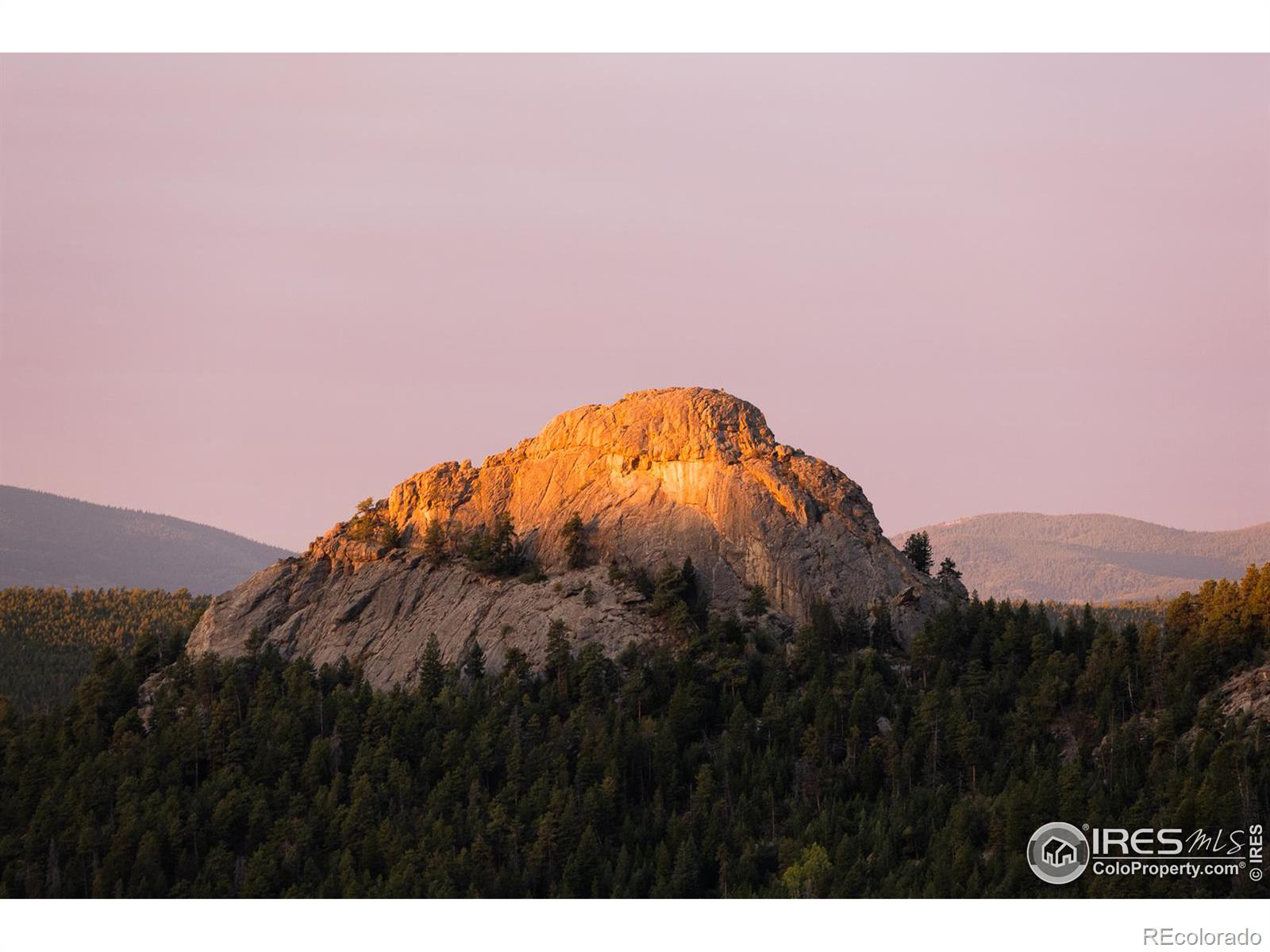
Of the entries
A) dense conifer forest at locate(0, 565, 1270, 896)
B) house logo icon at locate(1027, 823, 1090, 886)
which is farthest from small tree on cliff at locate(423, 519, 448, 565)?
house logo icon at locate(1027, 823, 1090, 886)

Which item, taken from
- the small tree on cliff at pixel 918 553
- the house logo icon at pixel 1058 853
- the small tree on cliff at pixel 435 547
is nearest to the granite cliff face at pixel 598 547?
the small tree on cliff at pixel 435 547

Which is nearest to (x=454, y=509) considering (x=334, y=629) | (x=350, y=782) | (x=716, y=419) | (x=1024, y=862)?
(x=334, y=629)

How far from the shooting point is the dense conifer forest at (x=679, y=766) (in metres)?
129

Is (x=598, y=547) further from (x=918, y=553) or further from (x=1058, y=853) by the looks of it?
(x=1058, y=853)

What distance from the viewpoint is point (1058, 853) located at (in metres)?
123

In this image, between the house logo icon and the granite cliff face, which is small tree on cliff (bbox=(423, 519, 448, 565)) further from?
the house logo icon

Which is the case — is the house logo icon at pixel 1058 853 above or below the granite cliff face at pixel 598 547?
below

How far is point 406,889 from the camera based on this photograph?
128 m

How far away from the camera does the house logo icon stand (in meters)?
121

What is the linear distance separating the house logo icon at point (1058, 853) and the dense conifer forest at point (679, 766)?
114 cm

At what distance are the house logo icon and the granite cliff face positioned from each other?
38056mm

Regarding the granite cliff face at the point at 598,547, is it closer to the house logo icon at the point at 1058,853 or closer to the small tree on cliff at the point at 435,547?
the small tree on cliff at the point at 435,547

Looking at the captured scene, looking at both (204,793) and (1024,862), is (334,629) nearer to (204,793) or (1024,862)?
(204,793)

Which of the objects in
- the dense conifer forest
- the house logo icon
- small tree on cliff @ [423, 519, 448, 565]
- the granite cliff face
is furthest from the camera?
small tree on cliff @ [423, 519, 448, 565]
